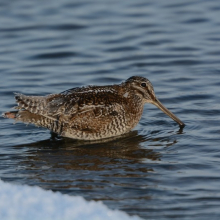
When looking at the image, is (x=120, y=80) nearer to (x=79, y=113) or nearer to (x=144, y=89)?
(x=144, y=89)

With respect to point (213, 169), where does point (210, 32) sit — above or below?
above

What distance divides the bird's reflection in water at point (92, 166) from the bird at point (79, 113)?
0.17 m

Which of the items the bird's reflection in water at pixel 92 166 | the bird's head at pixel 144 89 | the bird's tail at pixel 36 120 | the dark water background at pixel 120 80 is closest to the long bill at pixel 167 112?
the bird's head at pixel 144 89

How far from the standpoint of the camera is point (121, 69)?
43.6ft

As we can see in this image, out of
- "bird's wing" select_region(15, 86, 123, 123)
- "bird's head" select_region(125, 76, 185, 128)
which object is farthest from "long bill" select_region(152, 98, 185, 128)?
"bird's wing" select_region(15, 86, 123, 123)

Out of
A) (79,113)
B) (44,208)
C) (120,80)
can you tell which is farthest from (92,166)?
(120,80)

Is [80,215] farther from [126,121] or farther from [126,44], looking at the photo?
[126,44]

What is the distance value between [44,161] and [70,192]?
133cm

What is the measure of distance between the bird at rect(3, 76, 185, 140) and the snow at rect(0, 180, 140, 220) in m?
3.28

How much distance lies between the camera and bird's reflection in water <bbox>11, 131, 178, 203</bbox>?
304 inches

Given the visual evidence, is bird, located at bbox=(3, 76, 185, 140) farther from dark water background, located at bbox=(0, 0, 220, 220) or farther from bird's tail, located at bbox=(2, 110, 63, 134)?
dark water background, located at bbox=(0, 0, 220, 220)

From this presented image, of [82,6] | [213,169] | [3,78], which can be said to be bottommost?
[213,169]

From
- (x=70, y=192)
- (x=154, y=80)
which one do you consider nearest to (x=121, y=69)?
(x=154, y=80)

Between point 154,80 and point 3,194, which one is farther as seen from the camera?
point 154,80
